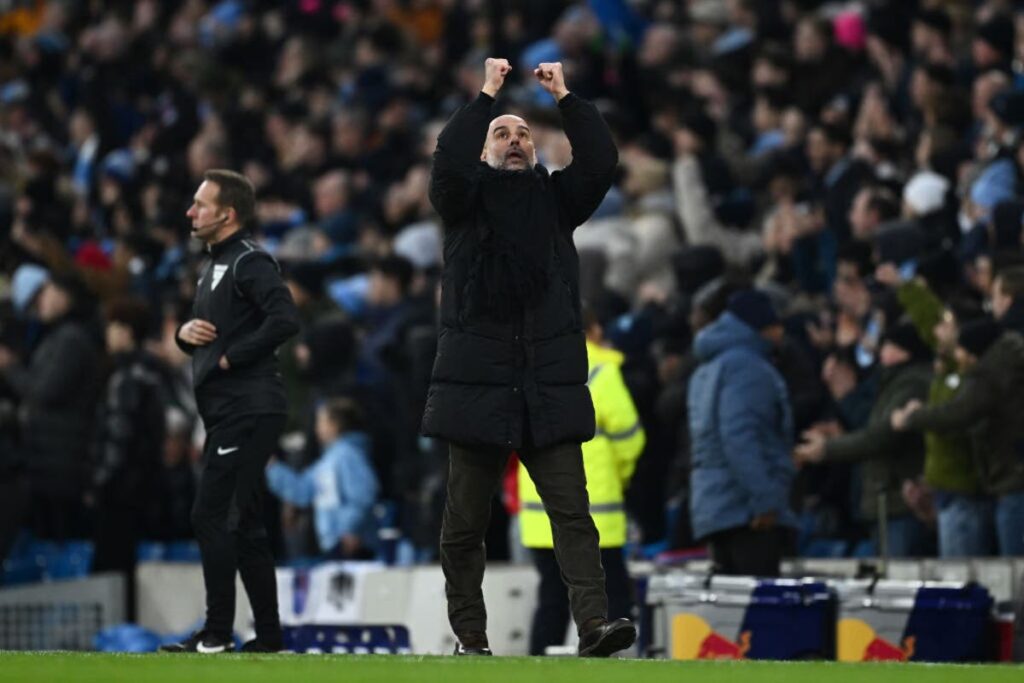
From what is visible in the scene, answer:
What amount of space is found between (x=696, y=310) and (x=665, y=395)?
901 mm

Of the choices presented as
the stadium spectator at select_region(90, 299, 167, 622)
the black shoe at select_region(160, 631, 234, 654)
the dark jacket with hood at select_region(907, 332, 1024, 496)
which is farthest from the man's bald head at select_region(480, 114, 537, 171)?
the stadium spectator at select_region(90, 299, 167, 622)

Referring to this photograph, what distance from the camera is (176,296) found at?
771 inches

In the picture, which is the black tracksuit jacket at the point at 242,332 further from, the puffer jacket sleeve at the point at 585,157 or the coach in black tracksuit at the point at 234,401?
the puffer jacket sleeve at the point at 585,157

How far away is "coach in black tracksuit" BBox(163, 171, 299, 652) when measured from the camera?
37.3 feet

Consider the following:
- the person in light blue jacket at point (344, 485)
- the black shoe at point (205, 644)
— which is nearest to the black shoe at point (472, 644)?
the black shoe at point (205, 644)

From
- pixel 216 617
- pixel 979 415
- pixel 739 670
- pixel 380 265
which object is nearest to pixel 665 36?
pixel 380 265

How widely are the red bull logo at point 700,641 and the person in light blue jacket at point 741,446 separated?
0.61 m

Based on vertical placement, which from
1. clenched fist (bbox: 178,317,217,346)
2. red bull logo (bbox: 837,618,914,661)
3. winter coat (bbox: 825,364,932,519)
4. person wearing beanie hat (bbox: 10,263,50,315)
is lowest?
red bull logo (bbox: 837,618,914,661)

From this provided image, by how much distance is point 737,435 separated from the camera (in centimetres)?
1309

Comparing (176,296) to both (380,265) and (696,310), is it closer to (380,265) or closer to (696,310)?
(380,265)

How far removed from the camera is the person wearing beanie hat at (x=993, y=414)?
13008mm

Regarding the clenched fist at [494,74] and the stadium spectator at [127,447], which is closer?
the clenched fist at [494,74]

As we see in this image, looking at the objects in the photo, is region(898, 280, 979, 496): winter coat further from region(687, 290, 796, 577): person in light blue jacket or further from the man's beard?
the man's beard

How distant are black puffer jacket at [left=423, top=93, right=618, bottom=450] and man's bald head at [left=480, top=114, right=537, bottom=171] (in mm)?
68
